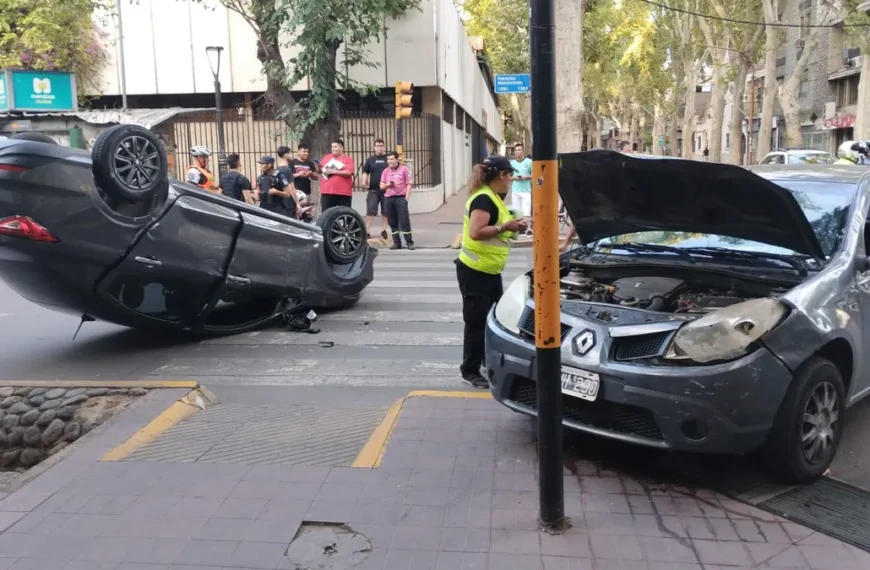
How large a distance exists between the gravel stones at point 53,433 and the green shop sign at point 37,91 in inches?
548

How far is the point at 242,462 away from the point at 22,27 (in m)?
25.2

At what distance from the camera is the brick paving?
3.40m

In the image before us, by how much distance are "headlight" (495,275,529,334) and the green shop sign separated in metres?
15.8

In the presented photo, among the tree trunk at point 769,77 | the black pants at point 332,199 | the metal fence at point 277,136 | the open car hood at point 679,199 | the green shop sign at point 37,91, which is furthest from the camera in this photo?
the tree trunk at point 769,77

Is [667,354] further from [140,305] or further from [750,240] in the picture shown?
[140,305]

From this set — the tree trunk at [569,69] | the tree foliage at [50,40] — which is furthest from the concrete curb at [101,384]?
the tree foliage at [50,40]

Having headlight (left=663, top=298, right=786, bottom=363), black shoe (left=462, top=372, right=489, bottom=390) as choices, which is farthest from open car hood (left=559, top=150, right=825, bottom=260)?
black shoe (left=462, top=372, right=489, bottom=390)

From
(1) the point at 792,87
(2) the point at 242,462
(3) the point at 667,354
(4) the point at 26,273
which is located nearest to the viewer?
(3) the point at 667,354

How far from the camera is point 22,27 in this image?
24.7 metres

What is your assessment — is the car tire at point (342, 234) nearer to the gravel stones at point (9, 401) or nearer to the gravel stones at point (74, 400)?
the gravel stones at point (74, 400)

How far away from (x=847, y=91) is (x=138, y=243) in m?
48.1

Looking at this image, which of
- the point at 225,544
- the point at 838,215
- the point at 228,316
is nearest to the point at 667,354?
the point at 838,215

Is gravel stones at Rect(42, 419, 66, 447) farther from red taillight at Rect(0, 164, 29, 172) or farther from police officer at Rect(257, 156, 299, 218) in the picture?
police officer at Rect(257, 156, 299, 218)

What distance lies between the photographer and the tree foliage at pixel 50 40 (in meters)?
22.6
